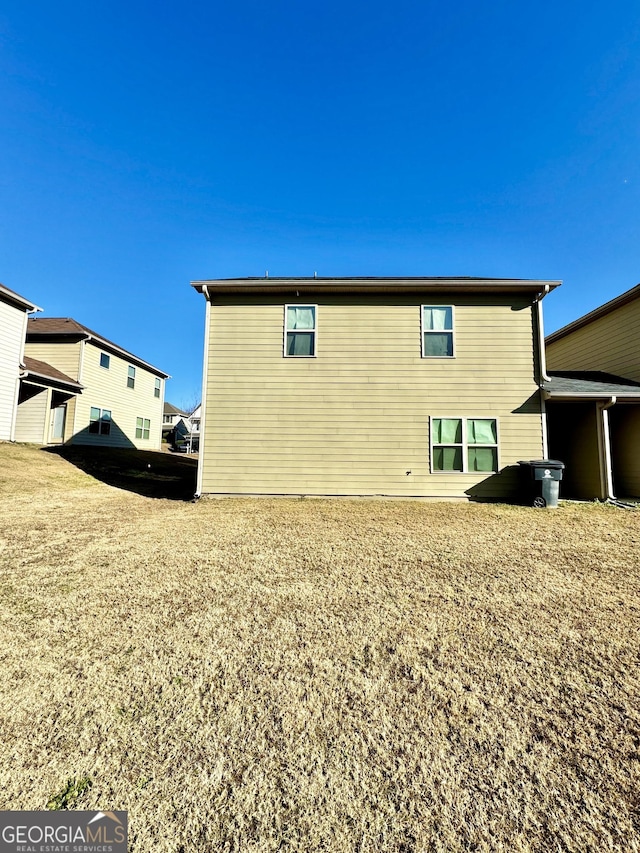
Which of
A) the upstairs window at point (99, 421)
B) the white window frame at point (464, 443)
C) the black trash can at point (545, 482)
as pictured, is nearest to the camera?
the black trash can at point (545, 482)

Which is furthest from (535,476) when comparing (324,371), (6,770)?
(6,770)

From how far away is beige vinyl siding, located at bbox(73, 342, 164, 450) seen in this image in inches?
702

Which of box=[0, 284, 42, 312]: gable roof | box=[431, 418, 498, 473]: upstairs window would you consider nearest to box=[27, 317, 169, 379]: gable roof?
box=[0, 284, 42, 312]: gable roof

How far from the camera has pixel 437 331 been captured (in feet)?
30.7

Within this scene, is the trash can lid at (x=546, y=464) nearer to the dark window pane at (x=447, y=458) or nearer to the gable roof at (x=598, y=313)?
the dark window pane at (x=447, y=458)

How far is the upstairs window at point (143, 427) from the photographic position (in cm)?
2228


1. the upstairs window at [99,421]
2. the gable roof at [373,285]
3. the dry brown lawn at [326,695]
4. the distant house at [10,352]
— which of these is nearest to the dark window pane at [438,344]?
the gable roof at [373,285]

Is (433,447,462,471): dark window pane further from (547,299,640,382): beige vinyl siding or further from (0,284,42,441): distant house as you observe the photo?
(0,284,42,441): distant house

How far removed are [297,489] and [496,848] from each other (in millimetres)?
7561

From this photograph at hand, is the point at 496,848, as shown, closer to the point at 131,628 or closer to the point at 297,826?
the point at 297,826

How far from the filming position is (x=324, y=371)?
30.6ft

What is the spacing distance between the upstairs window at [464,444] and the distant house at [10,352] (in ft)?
51.6

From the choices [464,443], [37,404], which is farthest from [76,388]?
[464,443]

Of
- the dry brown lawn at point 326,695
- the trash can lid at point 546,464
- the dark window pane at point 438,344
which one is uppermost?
the dark window pane at point 438,344
